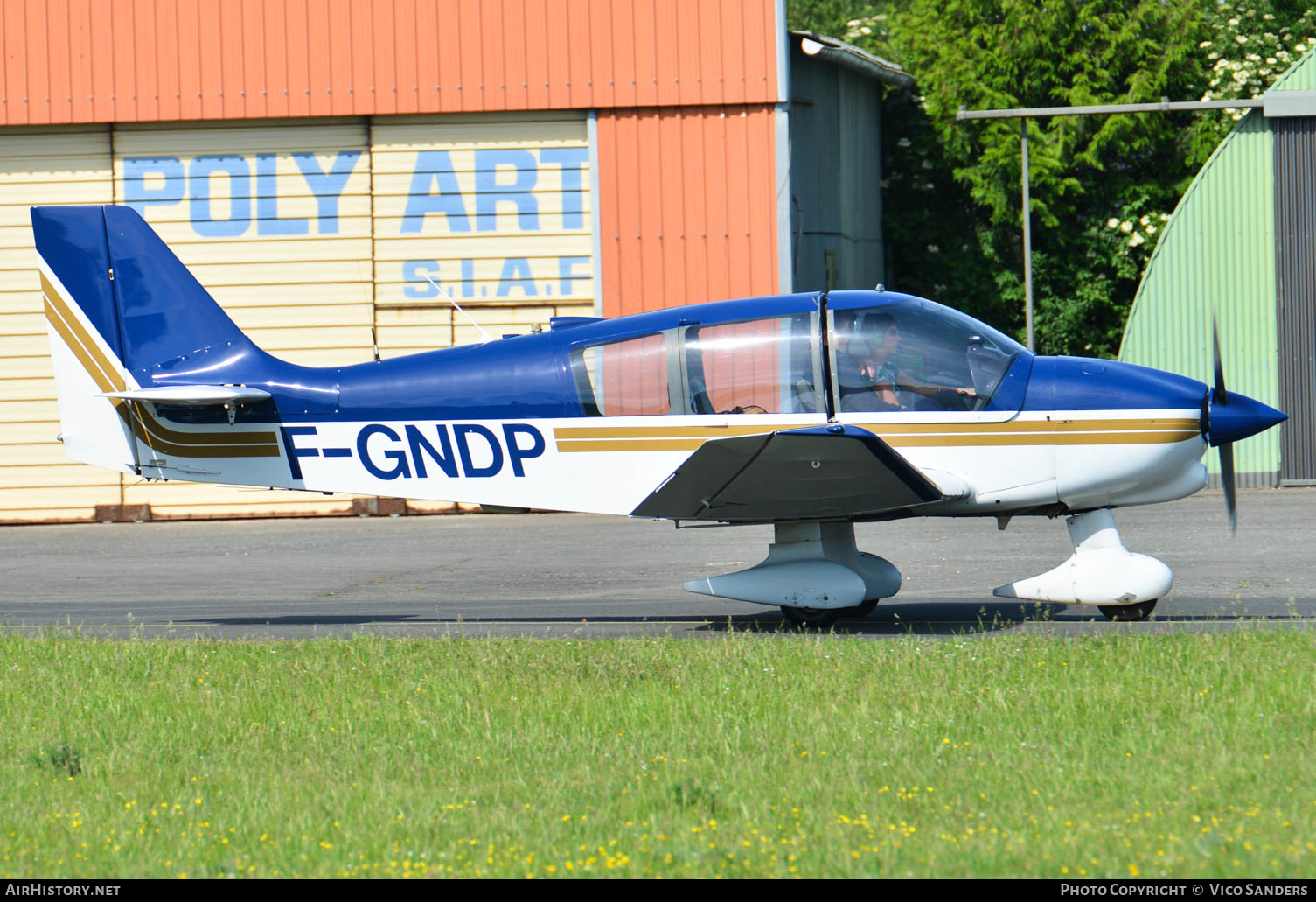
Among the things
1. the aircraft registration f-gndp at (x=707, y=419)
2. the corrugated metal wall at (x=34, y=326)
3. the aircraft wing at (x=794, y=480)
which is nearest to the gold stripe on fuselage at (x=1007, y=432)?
the aircraft registration f-gndp at (x=707, y=419)

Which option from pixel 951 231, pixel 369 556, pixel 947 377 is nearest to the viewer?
pixel 947 377

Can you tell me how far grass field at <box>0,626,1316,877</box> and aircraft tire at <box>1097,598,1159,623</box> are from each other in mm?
1058

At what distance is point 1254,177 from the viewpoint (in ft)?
62.8

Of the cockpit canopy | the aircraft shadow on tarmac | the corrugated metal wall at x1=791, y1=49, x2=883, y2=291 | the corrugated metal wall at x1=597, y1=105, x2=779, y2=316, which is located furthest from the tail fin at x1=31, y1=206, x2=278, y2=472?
the corrugated metal wall at x1=791, y1=49, x2=883, y2=291

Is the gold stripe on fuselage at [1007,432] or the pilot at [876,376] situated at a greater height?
the pilot at [876,376]

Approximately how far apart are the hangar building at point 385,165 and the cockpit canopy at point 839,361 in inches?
349

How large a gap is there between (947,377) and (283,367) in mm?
4809

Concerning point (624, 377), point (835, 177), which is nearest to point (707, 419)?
point (624, 377)

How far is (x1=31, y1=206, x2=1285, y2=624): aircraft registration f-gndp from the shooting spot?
9.05m

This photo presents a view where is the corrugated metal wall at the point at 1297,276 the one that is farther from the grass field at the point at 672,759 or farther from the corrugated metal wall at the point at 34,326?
the corrugated metal wall at the point at 34,326

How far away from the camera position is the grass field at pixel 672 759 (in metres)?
4.64

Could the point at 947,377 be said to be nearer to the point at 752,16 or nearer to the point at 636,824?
the point at 636,824

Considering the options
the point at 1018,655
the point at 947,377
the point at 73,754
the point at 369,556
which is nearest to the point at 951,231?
the point at 369,556

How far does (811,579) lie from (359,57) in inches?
475
